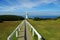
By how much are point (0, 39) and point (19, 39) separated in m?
1.42

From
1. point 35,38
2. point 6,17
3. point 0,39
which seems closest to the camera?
point 0,39

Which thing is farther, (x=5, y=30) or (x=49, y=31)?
(x=49, y=31)

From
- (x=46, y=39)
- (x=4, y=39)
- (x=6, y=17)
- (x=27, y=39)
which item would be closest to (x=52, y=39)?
(x=46, y=39)

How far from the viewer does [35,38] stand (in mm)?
12375

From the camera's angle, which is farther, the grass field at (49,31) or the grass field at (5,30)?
the grass field at (49,31)

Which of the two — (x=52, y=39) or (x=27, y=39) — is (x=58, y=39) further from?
(x=27, y=39)

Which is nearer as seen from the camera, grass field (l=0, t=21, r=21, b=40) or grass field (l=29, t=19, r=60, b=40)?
grass field (l=0, t=21, r=21, b=40)

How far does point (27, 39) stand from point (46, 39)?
111cm

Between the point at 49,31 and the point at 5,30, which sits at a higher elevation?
the point at 5,30

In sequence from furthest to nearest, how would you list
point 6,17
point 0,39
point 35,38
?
point 6,17 < point 35,38 < point 0,39

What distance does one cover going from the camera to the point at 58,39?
12469mm

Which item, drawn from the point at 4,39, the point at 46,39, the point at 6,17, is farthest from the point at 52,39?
the point at 6,17

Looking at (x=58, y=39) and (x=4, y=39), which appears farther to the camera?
(x=58, y=39)

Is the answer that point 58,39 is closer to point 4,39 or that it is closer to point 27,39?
point 27,39
